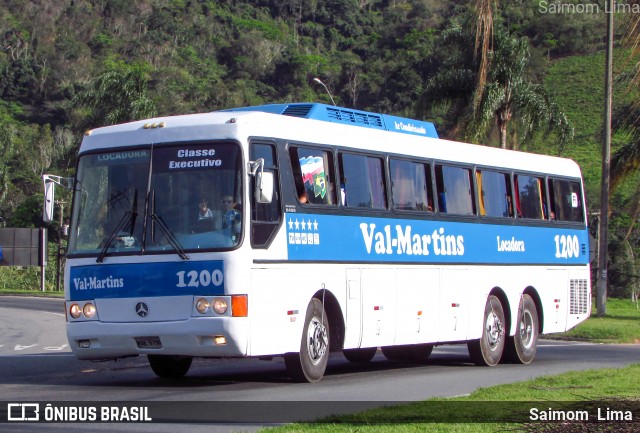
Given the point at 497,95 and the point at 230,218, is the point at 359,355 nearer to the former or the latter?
the point at 230,218

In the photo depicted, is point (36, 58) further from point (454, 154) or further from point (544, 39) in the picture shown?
point (454, 154)

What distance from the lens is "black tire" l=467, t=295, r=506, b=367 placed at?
18047mm

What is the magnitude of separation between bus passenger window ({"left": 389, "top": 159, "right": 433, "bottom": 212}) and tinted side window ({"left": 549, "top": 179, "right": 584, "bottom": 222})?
4.09 m

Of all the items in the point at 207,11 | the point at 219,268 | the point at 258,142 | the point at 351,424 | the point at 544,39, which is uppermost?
the point at 207,11

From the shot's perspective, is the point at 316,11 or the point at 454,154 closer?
the point at 454,154

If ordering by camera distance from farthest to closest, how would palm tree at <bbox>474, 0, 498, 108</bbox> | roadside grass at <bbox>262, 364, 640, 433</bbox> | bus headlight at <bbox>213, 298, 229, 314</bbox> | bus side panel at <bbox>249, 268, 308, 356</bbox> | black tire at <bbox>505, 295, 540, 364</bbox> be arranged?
black tire at <bbox>505, 295, 540, 364</bbox> < bus side panel at <bbox>249, 268, 308, 356</bbox> < bus headlight at <bbox>213, 298, 229, 314</bbox> < roadside grass at <bbox>262, 364, 640, 433</bbox> < palm tree at <bbox>474, 0, 498, 108</bbox>

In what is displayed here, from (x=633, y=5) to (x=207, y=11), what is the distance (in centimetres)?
14378

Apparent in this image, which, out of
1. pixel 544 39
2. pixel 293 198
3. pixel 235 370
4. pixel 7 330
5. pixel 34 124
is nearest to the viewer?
pixel 293 198

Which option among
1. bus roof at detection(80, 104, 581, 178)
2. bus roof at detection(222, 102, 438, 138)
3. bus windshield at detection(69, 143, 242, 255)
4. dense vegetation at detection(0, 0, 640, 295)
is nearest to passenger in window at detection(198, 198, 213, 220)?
bus windshield at detection(69, 143, 242, 255)

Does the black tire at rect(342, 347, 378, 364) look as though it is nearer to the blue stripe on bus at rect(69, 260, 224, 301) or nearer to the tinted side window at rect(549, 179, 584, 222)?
the tinted side window at rect(549, 179, 584, 222)

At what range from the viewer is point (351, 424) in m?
9.93

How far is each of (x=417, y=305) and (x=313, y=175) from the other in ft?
9.50

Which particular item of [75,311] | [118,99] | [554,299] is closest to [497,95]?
[118,99]

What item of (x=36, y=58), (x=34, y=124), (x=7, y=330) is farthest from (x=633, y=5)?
(x=36, y=58)
